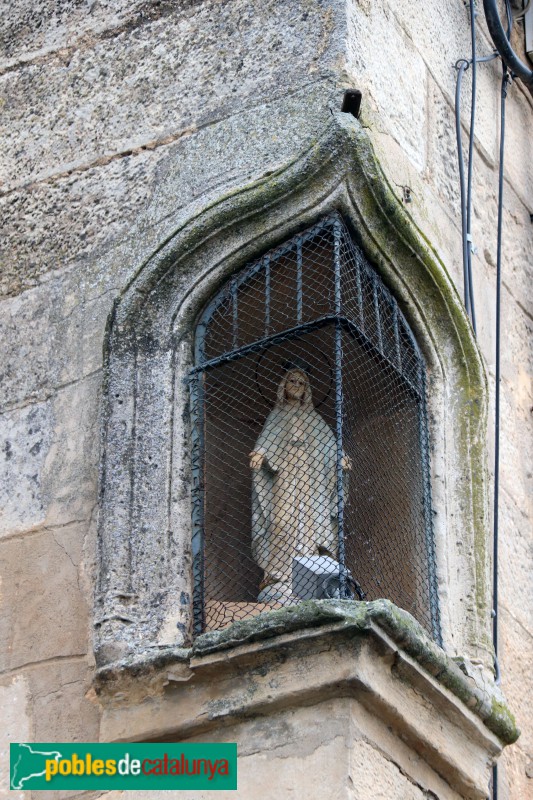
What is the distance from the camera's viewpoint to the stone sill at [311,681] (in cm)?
443

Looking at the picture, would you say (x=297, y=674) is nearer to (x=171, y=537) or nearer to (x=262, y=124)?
(x=171, y=537)

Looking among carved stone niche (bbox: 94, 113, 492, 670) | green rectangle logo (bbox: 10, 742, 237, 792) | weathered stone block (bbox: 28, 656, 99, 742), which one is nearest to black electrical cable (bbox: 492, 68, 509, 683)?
carved stone niche (bbox: 94, 113, 492, 670)

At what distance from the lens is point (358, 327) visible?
16.8 ft

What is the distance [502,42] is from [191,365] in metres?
2.09

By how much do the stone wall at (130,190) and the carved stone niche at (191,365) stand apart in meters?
0.10

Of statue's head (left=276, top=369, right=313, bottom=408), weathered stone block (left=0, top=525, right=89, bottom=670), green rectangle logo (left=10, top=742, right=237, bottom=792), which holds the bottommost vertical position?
green rectangle logo (left=10, top=742, right=237, bottom=792)

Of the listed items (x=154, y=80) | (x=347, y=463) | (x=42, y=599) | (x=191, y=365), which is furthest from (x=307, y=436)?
(x=154, y=80)

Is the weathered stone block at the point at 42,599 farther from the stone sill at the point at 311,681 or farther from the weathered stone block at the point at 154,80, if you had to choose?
the weathered stone block at the point at 154,80

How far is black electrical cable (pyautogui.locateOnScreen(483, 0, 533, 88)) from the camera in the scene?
21.1ft

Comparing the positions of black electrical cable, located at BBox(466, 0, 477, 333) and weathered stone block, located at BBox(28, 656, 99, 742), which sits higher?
black electrical cable, located at BBox(466, 0, 477, 333)

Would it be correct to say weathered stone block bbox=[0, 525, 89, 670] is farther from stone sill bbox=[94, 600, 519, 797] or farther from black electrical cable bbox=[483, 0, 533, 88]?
black electrical cable bbox=[483, 0, 533, 88]

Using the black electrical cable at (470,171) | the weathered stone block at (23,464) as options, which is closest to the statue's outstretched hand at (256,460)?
the weathered stone block at (23,464)

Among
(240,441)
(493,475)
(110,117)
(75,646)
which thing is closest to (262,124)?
(110,117)

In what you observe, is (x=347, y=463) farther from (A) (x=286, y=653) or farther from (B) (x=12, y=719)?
(B) (x=12, y=719)
